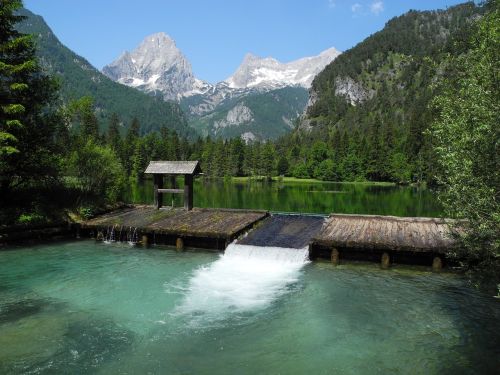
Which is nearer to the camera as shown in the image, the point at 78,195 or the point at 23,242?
the point at 23,242

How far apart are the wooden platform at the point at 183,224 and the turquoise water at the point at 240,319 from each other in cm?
291

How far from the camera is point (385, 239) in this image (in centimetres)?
2053

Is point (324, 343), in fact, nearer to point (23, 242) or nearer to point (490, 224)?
point (490, 224)

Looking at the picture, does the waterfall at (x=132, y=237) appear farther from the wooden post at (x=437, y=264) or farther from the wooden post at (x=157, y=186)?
the wooden post at (x=437, y=264)

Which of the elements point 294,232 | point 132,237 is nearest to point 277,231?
point 294,232

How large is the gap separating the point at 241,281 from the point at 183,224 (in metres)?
9.06

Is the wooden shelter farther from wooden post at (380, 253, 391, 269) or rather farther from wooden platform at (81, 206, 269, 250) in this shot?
wooden post at (380, 253, 391, 269)

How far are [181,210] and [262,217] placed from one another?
22.2ft

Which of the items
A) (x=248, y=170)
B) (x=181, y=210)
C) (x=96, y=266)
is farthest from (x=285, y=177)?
(x=96, y=266)

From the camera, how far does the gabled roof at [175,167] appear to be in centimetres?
3020

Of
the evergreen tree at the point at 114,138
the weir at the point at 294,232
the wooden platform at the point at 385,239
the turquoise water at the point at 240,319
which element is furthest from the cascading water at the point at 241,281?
the evergreen tree at the point at 114,138

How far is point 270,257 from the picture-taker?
20953 mm

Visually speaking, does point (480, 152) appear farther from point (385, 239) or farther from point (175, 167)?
point (175, 167)

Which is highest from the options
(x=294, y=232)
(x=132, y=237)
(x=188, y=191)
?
(x=188, y=191)
